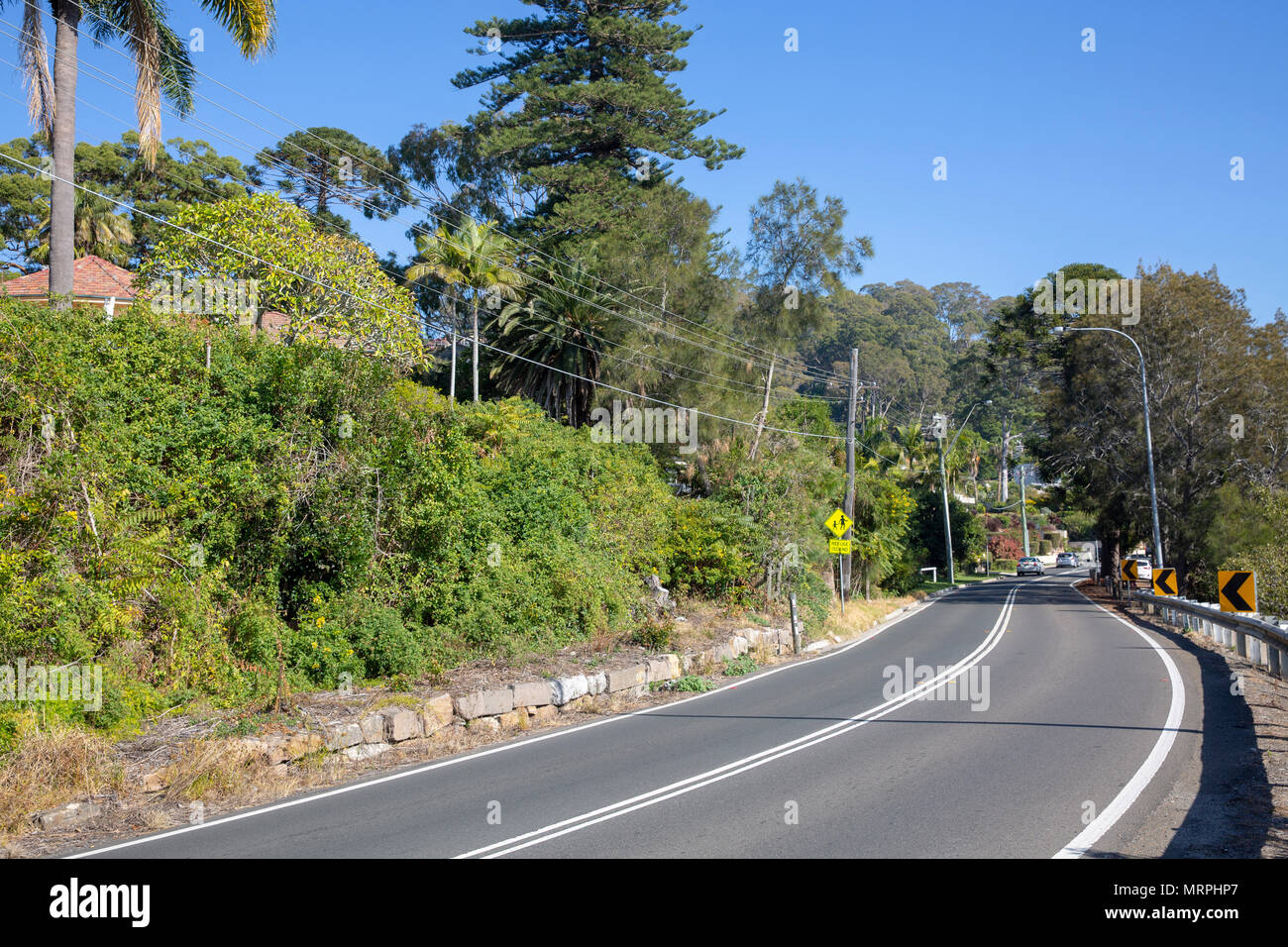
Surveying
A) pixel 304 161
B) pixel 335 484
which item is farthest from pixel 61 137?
pixel 304 161

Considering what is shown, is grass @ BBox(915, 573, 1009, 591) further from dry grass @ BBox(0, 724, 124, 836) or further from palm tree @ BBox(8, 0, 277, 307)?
dry grass @ BBox(0, 724, 124, 836)

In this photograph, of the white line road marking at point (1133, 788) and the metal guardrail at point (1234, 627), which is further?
the metal guardrail at point (1234, 627)

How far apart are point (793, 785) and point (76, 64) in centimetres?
1791

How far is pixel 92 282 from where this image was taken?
30.3m

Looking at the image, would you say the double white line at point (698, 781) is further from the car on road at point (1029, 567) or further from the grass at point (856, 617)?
the car on road at point (1029, 567)

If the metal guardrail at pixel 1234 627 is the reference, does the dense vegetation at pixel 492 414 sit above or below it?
above

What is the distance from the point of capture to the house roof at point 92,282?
28500 millimetres

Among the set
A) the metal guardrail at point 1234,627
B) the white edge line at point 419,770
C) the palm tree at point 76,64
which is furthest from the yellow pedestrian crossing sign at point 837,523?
the palm tree at point 76,64

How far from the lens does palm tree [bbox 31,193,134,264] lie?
3519 centimetres

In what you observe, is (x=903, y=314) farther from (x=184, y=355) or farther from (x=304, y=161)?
(x=184, y=355)

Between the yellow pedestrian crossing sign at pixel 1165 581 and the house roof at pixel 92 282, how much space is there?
30.6 metres

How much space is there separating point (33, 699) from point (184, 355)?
17.2 feet

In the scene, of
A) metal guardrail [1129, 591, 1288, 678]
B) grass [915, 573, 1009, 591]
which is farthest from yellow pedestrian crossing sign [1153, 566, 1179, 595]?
grass [915, 573, 1009, 591]

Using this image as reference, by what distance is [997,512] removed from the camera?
96.1 meters
